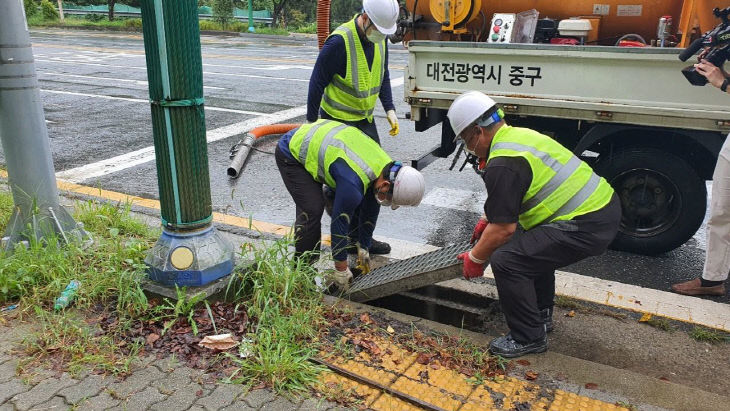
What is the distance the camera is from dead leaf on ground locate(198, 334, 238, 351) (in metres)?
2.78

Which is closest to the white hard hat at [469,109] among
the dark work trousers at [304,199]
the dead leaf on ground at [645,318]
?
the dark work trousers at [304,199]

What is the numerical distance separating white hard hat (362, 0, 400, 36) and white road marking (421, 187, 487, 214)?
6.60 ft

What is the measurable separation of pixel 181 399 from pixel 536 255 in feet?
5.63

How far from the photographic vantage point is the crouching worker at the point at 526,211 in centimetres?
274

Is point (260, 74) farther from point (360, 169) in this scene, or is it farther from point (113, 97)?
Result: point (360, 169)

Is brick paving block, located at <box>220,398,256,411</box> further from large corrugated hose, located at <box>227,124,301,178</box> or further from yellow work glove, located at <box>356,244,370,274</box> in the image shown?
large corrugated hose, located at <box>227,124,301,178</box>

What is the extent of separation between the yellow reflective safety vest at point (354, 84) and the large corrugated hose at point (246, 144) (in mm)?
2230

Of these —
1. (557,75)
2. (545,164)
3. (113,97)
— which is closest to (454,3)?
(557,75)

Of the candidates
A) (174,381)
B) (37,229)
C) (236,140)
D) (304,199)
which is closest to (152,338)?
(174,381)

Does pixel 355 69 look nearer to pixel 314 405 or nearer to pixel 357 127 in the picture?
pixel 357 127

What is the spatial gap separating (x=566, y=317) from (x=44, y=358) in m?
2.75

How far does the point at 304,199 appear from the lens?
3686mm

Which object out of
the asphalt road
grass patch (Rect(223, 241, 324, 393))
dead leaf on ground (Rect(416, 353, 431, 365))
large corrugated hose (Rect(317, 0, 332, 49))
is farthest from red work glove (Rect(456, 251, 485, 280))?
large corrugated hose (Rect(317, 0, 332, 49))

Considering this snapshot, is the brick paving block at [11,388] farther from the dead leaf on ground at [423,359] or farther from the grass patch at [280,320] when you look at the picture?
the dead leaf on ground at [423,359]
